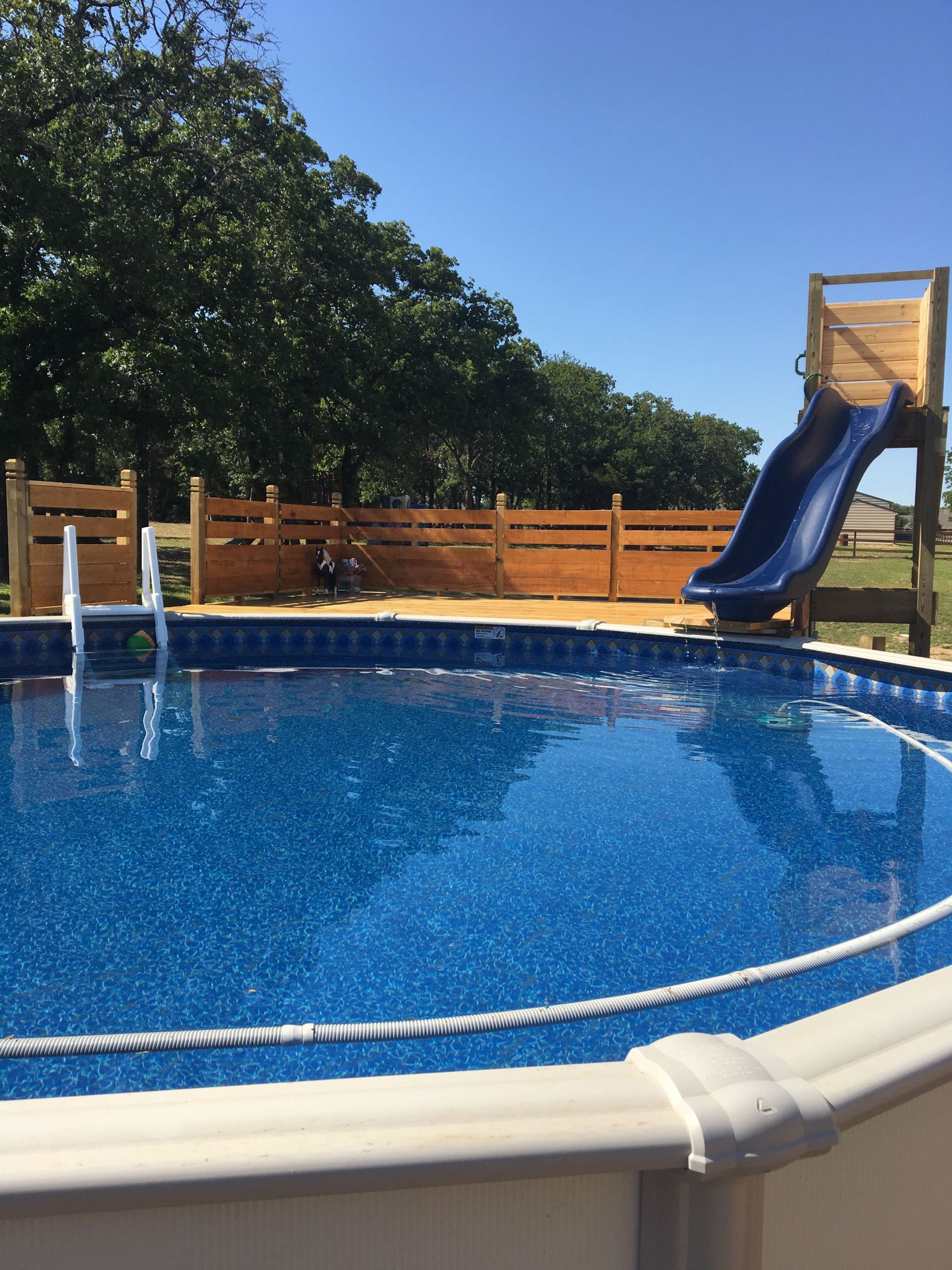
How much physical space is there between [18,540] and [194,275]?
9.03 meters

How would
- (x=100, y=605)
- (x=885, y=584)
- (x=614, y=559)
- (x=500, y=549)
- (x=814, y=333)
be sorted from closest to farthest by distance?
(x=814, y=333)
(x=100, y=605)
(x=614, y=559)
(x=500, y=549)
(x=885, y=584)

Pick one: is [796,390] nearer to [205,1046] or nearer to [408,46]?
[408,46]

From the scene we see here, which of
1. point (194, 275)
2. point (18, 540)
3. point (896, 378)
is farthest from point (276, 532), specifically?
point (896, 378)

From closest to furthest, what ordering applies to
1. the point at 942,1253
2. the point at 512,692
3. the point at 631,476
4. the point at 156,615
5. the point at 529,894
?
the point at 942,1253 → the point at 529,894 → the point at 512,692 → the point at 156,615 → the point at 631,476

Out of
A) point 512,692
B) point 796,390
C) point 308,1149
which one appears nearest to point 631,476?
point 796,390

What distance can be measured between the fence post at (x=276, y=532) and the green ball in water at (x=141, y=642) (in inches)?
139

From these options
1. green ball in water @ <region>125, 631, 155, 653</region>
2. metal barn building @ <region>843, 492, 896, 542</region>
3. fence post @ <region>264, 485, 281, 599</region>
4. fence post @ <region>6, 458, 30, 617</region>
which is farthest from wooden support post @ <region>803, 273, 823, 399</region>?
metal barn building @ <region>843, 492, 896, 542</region>

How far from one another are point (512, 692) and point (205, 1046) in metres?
6.22

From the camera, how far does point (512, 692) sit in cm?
847

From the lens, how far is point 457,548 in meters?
14.9

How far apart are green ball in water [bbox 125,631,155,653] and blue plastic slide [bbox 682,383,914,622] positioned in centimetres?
621

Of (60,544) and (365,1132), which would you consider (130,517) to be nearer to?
(60,544)

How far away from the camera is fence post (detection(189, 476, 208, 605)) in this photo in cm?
→ 1216

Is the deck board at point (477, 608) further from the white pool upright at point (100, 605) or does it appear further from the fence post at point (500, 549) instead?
the white pool upright at point (100, 605)
